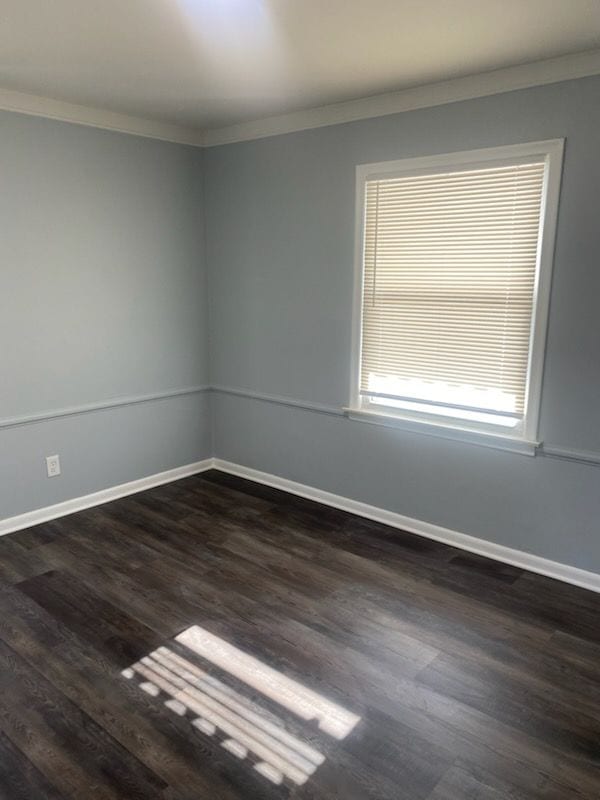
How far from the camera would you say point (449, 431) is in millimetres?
3066

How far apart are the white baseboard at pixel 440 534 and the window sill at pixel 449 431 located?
53cm

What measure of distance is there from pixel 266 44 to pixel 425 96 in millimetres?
959

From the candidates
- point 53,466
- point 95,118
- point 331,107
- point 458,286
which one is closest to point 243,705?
point 53,466

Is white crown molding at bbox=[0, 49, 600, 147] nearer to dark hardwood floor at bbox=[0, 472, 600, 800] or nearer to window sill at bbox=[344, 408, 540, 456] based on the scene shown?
window sill at bbox=[344, 408, 540, 456]

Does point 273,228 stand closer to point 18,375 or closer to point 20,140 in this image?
point 20,140

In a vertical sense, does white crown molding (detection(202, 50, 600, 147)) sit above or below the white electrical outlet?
above

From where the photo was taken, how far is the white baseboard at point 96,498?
3312 millimetres

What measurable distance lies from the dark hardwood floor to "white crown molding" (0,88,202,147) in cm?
232

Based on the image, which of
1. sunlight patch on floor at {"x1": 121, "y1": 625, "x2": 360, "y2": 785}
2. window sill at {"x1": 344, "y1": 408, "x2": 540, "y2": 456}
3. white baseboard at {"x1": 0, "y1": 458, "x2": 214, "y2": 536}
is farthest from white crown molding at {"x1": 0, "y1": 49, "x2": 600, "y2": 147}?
sunlight patch on floor at {"x1": 121, "y1": 625, "x2": 360, "y2": 785}

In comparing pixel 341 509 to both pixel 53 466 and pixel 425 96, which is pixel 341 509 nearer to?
pixel 53 466

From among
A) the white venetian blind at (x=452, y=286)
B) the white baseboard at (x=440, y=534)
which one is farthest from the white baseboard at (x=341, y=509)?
the white venetian blind at (x=452, y=286)

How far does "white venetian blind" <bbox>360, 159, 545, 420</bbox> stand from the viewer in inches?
107

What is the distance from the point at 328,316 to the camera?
3.49 meters

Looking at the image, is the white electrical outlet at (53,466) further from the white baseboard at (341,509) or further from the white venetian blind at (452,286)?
the white venetian blind at (452,286)
